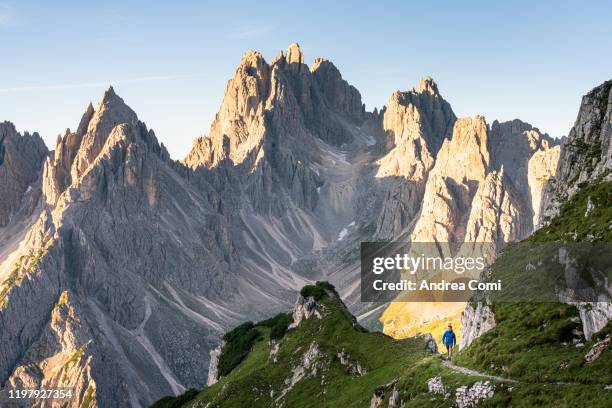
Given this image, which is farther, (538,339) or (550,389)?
(538,339)

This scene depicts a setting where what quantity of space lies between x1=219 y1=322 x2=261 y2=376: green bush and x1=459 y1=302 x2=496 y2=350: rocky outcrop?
5418 cm

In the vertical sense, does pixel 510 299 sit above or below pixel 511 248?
below

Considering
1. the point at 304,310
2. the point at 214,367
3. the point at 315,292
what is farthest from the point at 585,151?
the point at 214,367

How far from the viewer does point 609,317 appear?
36.2 meters

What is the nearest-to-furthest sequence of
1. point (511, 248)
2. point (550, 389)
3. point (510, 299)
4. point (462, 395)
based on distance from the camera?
point (550, 389) → point (462, 395) → point (510, 299) → point (511, 248)

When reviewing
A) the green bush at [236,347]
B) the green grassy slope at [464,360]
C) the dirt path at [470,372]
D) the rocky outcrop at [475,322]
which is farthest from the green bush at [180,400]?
the dirt path at [470,372]

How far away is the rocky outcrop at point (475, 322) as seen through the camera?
47.5m

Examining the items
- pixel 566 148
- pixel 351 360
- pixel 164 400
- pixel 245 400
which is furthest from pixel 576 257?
pixel 164 400

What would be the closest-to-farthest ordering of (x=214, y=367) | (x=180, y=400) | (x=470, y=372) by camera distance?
(x=470, y=372) → (x=180, y=400) → (x=214, y=367)

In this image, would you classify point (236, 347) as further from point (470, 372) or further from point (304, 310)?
point (470, 372)

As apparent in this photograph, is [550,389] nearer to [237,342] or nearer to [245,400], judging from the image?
[245,400]

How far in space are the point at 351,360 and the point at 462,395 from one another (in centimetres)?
2896

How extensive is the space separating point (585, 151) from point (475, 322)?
22413 millimetres

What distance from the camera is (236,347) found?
10600 centimetres
